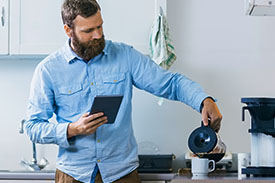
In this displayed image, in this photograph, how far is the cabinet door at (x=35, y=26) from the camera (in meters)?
3.53

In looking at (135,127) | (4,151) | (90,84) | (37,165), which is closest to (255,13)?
(90,84)

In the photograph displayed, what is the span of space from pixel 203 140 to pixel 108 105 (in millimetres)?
516

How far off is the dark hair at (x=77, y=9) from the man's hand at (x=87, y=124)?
1.69 feet

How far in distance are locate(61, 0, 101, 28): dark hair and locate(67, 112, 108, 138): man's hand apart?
1.69ft

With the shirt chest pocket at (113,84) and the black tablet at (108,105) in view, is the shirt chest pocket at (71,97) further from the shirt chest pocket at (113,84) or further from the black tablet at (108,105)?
the black tablet at (108,105)

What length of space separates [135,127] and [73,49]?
2.95 feet

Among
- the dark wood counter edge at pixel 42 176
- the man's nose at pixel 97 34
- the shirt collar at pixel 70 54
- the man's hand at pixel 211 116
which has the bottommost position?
the dark wood counter edge at pixel 42 176

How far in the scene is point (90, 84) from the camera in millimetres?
3008

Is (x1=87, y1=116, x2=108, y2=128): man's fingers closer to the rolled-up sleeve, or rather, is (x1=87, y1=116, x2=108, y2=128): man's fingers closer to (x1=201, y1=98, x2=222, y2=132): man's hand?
the rolled-up sleeve

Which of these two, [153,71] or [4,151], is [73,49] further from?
[4,151]

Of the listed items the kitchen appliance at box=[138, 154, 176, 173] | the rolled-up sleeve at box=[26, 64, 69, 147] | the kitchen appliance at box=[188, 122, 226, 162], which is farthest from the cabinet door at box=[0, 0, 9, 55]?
the kitchen appliance at box=[188, 122, 226, 162]

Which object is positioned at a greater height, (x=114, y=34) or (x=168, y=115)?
(x=114, y=34)

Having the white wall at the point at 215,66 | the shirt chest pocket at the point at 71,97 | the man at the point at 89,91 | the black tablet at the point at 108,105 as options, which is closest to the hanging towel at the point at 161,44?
the white wall at the point at 215,66

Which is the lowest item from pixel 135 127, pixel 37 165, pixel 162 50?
pixel 37 165
